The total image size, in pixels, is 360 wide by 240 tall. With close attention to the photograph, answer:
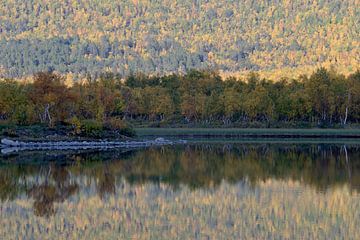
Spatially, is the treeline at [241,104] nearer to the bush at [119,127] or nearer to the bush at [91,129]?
the bush at [119,127]

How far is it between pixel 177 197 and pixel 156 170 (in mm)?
11291

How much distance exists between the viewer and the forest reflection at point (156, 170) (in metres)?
34.7

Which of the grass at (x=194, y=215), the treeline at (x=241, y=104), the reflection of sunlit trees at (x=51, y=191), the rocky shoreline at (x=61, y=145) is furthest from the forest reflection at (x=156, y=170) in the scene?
the treeline at (x=241, y=104)

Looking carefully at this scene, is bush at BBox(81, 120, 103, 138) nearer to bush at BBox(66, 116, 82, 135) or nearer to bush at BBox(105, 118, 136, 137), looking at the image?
bush at BBox(66, 116, 82, 135)

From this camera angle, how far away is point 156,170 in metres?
43.4

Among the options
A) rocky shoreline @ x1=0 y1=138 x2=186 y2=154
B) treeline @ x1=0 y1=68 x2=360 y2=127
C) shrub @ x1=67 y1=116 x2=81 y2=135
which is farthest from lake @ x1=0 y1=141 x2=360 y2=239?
treeline @ x1=0 y1=68 x2=360 y2=127

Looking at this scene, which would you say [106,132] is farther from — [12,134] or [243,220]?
[243,220]

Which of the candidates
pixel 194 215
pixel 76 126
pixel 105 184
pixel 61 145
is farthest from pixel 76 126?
pixel 194 215

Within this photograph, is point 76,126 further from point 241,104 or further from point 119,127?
point 241,104

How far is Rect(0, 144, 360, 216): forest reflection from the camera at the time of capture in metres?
34.7

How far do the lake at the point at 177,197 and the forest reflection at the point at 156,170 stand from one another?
0.05 meters

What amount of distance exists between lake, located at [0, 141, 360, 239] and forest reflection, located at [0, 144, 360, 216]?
0.18 ft

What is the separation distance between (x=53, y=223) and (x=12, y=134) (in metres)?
39.0

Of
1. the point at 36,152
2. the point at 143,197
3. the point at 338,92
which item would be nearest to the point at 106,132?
the point at 36,152
